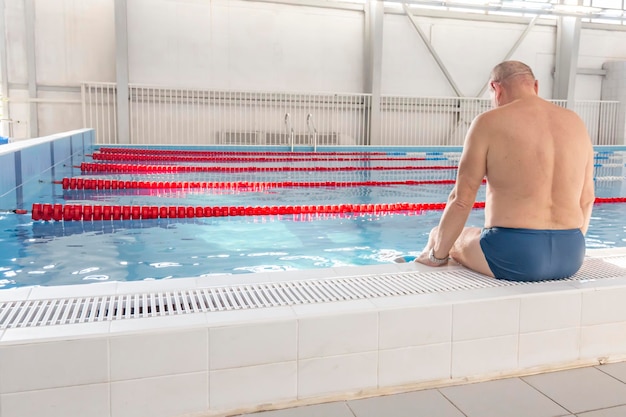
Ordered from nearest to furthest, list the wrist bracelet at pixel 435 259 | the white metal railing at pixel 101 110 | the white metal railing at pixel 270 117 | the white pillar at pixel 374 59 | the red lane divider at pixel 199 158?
1. the wrist bracelet at pixel 435 259
2. the red lane divider at pixel 199 158
3. the white metal railing at pixel 101 110
4. the white metal railing at pixel 270 117
5. the white pillar at pixel 374 59

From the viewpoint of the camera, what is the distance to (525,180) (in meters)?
2.37

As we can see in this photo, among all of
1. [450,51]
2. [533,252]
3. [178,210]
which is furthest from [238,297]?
[450,51]

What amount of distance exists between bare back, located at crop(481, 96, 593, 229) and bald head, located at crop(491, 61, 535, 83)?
100 mm

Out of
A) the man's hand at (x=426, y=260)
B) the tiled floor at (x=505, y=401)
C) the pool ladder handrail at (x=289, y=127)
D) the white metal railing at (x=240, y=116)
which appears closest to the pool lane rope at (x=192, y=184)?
the man's hand at (x=426, y=260)

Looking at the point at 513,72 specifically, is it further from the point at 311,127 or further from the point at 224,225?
the point at 311,127

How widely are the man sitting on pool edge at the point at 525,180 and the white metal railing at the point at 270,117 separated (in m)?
12.8

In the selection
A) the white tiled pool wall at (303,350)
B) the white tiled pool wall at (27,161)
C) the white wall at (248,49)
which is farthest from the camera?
the white wall at (248,49)

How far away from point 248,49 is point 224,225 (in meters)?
11.2

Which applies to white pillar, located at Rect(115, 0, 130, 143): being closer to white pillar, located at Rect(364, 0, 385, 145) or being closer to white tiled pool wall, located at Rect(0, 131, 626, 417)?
white pillar, located at Rect(364, 0, 385, 145)

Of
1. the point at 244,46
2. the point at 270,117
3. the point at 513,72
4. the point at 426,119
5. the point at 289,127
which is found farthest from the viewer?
the point at 426,119

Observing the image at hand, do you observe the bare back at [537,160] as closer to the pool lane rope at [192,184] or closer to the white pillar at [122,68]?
the pool lane rope at [192,184]

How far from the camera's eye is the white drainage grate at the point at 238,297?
6.33 feet

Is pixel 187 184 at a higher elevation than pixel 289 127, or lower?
lower

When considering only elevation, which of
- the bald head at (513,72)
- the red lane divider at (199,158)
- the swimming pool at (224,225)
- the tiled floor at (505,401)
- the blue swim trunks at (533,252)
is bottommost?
the tiled floor at (505,401)
